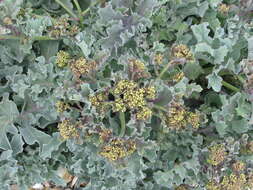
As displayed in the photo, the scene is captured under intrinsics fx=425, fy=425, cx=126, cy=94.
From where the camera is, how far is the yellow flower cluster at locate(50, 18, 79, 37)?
8.17ft

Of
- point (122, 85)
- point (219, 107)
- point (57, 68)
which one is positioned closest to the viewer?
point (122, 85)

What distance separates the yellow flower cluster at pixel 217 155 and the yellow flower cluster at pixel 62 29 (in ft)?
3.55

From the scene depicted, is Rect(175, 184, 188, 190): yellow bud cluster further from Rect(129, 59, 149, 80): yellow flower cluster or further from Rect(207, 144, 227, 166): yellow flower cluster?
Rect(129, 59, 149, 80): yellow flower cluster

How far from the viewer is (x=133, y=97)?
2119 mm

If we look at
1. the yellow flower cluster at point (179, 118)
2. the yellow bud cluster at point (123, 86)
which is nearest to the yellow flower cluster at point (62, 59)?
the yellow bud cluster at point (123, 86)

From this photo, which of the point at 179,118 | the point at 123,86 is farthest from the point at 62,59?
the point at 179,118

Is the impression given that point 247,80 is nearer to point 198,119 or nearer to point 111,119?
point 198,119

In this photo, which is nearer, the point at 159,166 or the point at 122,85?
the point at 122,85

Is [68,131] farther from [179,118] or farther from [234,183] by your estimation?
[234,183]

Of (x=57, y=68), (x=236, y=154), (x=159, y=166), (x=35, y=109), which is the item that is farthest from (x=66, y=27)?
(x=236, y=154)

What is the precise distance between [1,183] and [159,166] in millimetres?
1002

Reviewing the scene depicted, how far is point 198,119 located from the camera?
8.06 ft

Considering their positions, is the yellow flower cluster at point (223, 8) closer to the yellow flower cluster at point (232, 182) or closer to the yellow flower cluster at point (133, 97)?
the yellow flower cluster at point (133, 97)

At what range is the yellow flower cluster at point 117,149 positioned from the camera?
217 centimetres
